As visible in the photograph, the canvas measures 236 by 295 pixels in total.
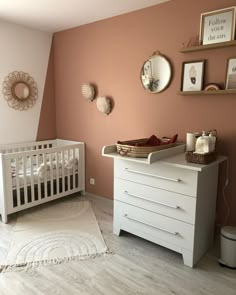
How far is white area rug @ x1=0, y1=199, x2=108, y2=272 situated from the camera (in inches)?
88.3

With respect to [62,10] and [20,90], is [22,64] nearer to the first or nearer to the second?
[20,90]

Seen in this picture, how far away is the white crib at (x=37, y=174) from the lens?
290 centimetres

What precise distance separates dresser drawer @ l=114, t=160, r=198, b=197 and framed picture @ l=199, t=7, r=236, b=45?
123cm

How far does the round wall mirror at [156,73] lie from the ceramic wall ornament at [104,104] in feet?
1.85

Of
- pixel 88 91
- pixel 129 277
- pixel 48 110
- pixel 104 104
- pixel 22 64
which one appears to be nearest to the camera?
pixel 129 277

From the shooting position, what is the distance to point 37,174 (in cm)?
316

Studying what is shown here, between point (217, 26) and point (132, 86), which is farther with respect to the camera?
point (132, 86)

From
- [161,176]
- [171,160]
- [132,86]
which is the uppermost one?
[132,86]

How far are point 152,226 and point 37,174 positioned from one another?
1593 mm

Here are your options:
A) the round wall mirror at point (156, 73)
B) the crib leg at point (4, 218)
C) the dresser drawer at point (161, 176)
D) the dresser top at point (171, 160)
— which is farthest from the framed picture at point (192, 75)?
the crib leg at point (4, 218)

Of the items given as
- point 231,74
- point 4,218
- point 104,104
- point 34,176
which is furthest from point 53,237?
point 231,74

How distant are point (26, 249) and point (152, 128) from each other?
5.90 ft

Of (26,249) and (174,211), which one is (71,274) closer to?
(26,249)

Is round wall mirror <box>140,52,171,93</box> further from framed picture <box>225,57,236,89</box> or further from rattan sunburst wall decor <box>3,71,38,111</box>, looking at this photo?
rattan sunburst wall decor <box>3,71,38,111</box>
